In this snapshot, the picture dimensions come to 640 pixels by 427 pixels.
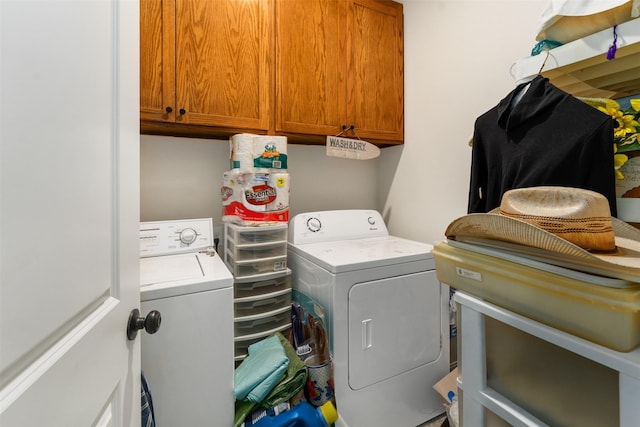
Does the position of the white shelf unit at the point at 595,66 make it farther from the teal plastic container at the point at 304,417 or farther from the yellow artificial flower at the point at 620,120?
the teal plastic container at the point at 304,417

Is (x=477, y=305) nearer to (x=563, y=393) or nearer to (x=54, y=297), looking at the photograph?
(x=563, y=393)

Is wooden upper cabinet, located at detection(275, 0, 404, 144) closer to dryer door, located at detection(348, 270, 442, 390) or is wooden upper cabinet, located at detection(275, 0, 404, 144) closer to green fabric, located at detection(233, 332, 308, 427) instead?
dryer door, located at detection(348, 270, 442, 390)

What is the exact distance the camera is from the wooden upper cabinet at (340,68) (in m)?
1.66

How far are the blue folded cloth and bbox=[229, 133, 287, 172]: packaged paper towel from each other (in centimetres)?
95

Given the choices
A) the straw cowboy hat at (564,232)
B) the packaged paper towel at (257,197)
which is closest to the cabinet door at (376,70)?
the packaged paper towel at (257,197)

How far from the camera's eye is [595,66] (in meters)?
0.88

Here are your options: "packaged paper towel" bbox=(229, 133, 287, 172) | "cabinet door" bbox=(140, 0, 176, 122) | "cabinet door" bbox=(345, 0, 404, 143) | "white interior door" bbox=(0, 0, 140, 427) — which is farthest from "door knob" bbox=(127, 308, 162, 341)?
"cabinet door" bbox=(345, 0, 404, 143)

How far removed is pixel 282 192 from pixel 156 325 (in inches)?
38.7

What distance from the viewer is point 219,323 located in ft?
3.43

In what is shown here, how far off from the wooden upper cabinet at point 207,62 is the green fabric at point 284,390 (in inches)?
51.2

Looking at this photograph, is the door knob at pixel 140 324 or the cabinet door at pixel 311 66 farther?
the cabinet door at pixel 311 66

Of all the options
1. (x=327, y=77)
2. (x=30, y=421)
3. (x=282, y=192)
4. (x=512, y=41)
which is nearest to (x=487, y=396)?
(x=30, y=421)

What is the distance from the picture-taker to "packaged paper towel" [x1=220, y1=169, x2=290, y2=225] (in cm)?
152

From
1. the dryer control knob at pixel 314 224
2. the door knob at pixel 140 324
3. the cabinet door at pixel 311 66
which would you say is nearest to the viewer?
the door knob at pixel 140 324
